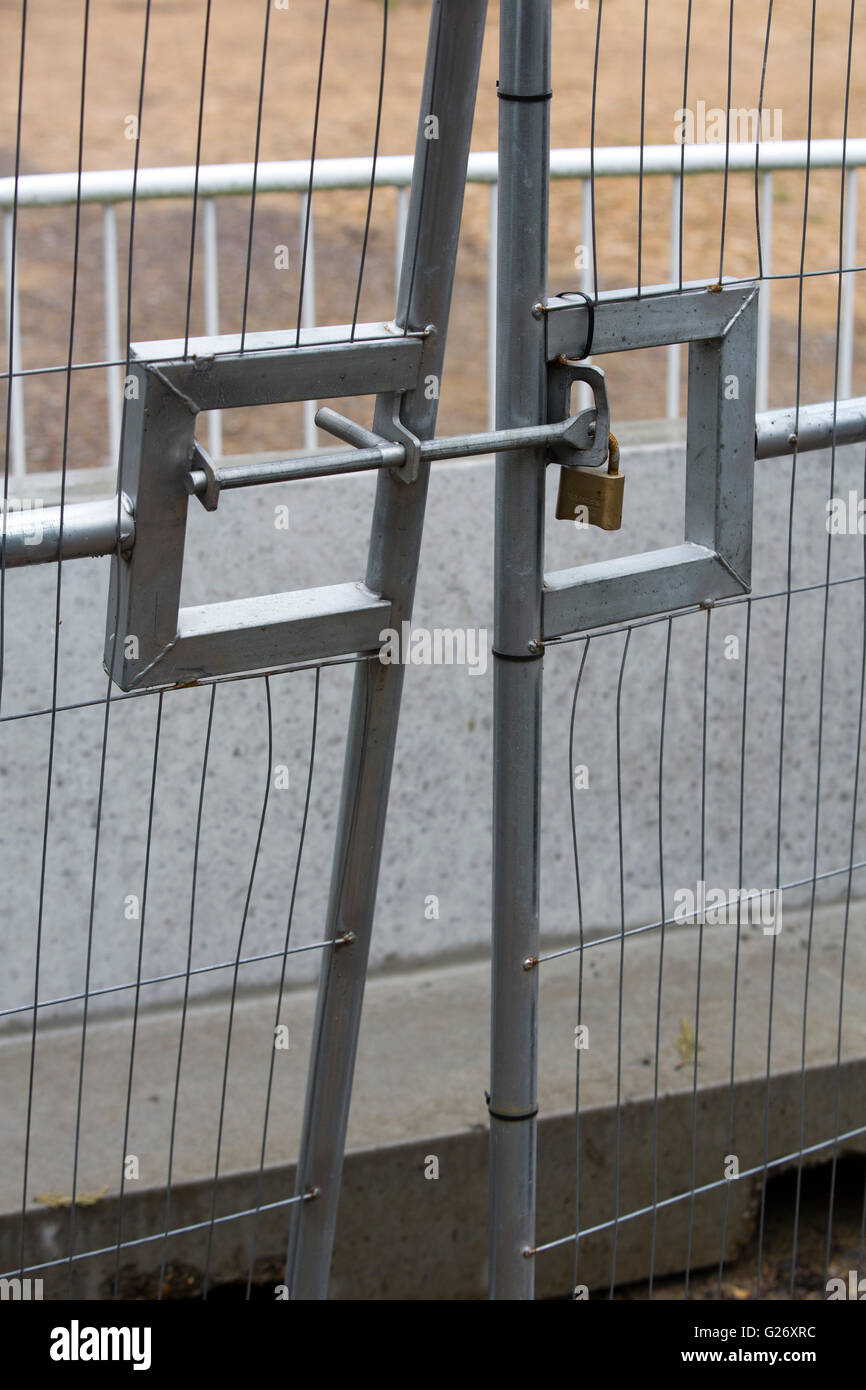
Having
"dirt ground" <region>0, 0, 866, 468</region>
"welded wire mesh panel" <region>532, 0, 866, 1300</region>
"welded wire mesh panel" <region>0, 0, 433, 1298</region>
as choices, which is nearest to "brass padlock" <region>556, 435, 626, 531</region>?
"welded wire mesh panel" <region>0, 0, 433, 1298</region>

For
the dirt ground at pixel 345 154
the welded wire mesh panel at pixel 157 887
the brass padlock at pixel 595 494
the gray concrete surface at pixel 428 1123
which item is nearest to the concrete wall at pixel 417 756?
the welded wire mesh panel at pixel 157 887

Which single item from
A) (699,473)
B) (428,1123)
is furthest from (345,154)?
(699,473)

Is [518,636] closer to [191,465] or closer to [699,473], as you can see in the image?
[699,473]

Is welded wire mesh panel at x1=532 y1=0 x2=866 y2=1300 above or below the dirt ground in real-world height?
below

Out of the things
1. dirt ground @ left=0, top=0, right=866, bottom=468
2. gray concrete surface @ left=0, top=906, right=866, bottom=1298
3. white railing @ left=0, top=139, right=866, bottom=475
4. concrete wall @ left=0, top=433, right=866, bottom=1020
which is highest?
dirt ground @ left=0, top=0, right=866, bottom=468

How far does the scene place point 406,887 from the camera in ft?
12.1

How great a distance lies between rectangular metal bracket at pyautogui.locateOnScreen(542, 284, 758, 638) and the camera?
5.58 feet

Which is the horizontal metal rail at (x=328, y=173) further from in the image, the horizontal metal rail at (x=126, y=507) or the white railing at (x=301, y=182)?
the horizontal metal rail at (x=126, y=507)

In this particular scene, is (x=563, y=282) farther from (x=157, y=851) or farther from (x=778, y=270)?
(x=157, y=851)

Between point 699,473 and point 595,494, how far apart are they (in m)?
0.15

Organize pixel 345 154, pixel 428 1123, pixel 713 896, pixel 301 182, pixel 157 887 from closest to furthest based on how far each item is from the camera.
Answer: pixel 301 182 < pixel 428 1123 < pixel 157 887 < pixel 713 896 < pixel 345 154

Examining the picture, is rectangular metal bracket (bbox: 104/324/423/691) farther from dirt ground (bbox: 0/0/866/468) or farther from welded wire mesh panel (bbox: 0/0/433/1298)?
dirt ground (bbox: 0/0/866/468)

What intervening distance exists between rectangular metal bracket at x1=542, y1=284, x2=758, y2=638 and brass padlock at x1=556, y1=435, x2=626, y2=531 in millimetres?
69

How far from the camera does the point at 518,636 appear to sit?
1.75 meters
